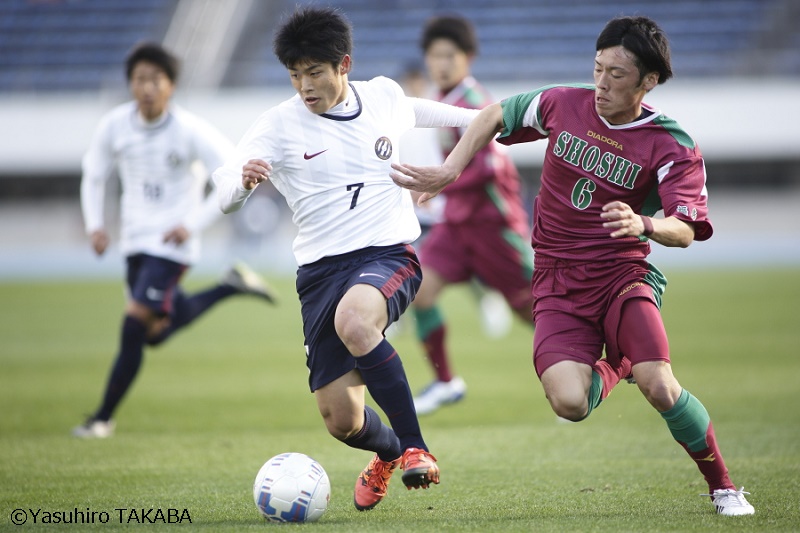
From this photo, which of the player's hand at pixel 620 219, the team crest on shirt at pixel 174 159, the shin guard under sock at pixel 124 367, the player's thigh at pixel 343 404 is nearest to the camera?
the player's hand at pixel 620 219

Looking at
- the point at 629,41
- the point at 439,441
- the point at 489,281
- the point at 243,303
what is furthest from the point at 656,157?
the point at 243,303

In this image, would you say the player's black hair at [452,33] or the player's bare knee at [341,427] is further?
the player's black hair at [452,33]

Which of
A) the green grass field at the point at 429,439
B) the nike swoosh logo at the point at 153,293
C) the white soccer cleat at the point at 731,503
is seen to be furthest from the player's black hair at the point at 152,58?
the white soccer cleat at the point at 731,503

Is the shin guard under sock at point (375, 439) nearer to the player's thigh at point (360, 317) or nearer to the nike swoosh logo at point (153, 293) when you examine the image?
the player's thigh at point (360, 317)

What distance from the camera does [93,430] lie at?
7.07 meters

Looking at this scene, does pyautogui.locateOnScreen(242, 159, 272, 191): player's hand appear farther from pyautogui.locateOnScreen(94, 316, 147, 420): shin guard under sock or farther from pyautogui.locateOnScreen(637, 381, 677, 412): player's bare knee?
pyautogui.locateOnScreen(94, 316, 147, 420): shin guard under sock

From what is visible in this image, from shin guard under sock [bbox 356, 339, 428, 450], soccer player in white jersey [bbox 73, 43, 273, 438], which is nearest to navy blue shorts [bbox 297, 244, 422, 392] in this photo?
shin guard under sock [bbox 356, 339, 428, 450]

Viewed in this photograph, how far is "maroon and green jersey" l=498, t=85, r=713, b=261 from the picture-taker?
443 centimetres

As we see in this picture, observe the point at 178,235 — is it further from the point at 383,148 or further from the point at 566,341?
the point at 566,341

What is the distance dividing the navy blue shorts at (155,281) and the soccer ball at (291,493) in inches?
127

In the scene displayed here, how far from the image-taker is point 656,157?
4.49 m

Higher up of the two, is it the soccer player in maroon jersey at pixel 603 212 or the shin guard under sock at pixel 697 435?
the soccer player in maroon jersey at pixel 603 212

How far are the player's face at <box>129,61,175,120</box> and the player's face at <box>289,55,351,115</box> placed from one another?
299 cm

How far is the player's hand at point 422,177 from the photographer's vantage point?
4.60m
